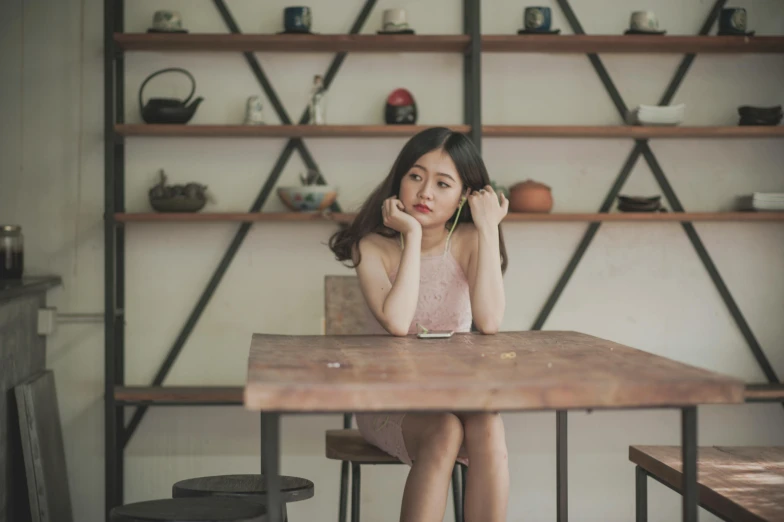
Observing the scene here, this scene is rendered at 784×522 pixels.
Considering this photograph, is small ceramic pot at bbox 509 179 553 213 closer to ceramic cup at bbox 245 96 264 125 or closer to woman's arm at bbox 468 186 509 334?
ceramic cup at bbox 245 96 264 125

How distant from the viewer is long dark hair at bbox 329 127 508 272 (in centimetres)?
292

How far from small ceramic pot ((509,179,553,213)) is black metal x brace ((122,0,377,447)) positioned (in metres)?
0.86

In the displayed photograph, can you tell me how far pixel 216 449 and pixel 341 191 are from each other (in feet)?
4.56

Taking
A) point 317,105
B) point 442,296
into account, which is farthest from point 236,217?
point 442,296

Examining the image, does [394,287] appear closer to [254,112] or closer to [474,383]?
[474,383]

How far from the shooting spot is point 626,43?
14.5ft

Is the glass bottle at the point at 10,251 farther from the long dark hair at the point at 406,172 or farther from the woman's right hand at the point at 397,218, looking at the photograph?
the woman's right hand at the point at 397,218

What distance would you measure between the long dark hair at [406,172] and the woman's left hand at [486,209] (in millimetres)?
94

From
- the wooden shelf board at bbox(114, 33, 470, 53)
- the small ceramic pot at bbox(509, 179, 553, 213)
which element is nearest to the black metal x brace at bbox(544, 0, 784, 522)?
the small ceramic pot at bbox(509, 179, 553, 213)

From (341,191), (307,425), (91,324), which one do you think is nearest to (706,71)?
(341,191)

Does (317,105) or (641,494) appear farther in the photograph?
(317,105)

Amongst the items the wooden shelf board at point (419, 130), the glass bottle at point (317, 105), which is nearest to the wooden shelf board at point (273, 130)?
the wooden shelf board at point (419, 130)

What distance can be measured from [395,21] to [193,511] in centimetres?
289

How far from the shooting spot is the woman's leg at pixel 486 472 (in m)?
2.19
